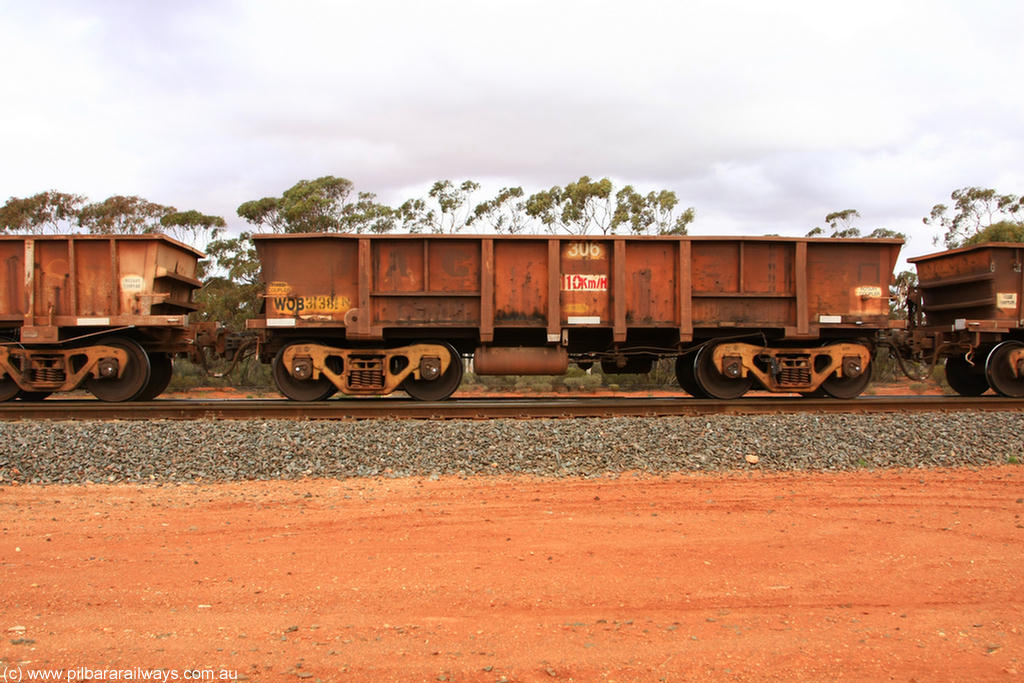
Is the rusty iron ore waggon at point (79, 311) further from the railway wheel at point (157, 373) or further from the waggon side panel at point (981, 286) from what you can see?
the waggon side panel at point (981, 286)

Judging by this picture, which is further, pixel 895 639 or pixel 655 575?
pixel 655 575

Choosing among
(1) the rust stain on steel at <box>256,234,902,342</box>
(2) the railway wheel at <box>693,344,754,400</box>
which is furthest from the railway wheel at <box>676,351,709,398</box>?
(1) the rust stain on steel at <box>256,234,902,342</box>

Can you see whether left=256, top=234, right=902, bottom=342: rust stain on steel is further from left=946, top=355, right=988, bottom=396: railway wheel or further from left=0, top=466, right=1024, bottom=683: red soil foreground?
left=0, top=466, right=1024, bottom=683: red soil foreground

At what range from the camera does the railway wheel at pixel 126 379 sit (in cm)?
1022

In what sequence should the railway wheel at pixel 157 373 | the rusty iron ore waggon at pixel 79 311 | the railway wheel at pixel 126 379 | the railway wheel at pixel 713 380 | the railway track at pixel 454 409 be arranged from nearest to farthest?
the railway track at pixel 454 409 < the rusty iron ore waggon at pixel 79 311 < the railway wheel at pixel 126 379 < the railway wheel at pixel 713 380 < the railway wheel at pixel 157 373

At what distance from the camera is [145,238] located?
10.1 metres

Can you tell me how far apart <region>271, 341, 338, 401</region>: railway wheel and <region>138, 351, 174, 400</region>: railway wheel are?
7.45 ft

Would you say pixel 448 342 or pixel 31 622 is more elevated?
pixel 448 342

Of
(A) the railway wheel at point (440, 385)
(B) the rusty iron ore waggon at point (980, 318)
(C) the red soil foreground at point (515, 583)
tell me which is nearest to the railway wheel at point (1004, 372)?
(B) the rusty iron ore waggon at point (980, 318)

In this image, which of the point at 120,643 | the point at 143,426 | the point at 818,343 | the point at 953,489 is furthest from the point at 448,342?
the point at 120,643

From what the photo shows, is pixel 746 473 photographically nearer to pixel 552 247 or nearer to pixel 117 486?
pixel 552 247

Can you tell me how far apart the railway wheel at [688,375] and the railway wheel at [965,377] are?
4.78 m

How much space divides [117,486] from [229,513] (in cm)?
162

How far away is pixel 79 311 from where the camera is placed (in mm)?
10078
